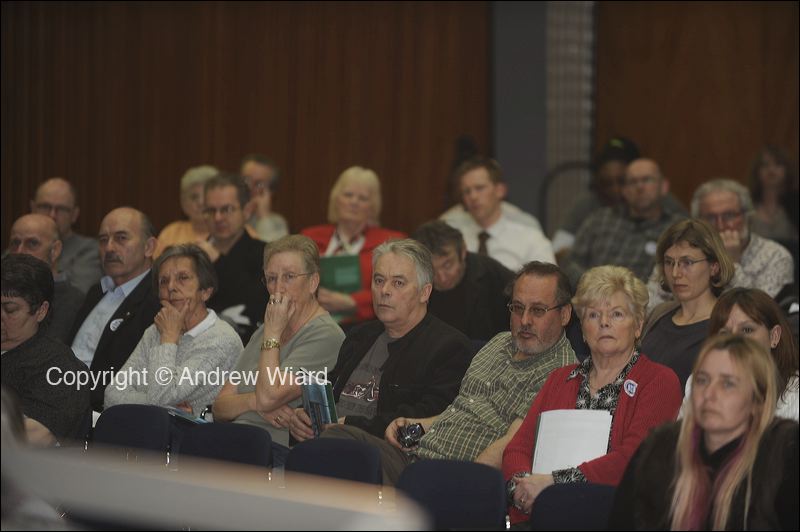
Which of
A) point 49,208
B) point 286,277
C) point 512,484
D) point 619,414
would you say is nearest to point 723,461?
point 619,414

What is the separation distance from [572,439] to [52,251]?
3.13m

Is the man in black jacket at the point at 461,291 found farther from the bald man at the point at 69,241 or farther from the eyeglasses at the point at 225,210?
the bald man at the point at 69,241

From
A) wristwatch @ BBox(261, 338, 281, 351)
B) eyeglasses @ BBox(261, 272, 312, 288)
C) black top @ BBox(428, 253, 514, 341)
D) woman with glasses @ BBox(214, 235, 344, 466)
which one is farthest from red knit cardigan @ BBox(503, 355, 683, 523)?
black top @ BBox(428, 253, 514, 341)

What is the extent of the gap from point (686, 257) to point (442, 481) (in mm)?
1701

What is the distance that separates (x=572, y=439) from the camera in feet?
13.0

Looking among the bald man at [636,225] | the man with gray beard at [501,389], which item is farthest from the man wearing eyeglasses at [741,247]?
the man with gray beard at [501,389]

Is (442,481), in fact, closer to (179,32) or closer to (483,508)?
(483,508)

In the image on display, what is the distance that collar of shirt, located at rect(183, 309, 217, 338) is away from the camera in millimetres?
5043

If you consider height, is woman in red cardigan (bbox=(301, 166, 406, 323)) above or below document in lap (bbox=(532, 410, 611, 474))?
above

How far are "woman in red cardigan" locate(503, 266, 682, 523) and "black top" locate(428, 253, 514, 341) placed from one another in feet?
4.31

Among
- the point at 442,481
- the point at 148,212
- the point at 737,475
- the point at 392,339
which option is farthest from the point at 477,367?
the point at 148,212

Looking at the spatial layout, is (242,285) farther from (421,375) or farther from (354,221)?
(421,375)

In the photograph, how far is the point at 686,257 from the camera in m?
4.77

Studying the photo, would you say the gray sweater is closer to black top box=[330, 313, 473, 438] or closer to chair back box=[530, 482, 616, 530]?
black top box=[330, 313, 473, 438]
